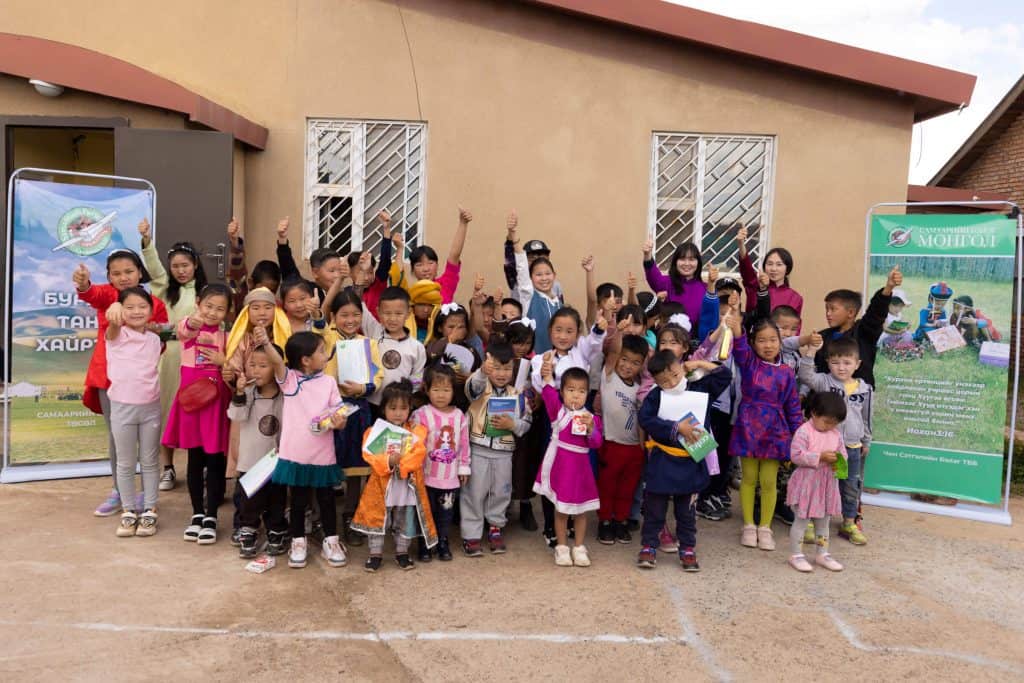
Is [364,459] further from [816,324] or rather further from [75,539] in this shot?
[816,324]

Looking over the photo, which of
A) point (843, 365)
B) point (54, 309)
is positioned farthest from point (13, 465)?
point (843, 365)

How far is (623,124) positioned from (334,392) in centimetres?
380

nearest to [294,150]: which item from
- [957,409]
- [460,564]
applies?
[460,564]

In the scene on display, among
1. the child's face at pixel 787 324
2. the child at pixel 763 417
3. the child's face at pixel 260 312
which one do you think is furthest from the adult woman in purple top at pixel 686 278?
the child's face at pixel 260 312

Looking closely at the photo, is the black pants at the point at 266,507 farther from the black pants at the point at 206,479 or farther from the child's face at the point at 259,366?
the child's face at the point at 259,366

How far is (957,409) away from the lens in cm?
480

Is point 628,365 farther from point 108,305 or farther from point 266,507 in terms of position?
point 108,305

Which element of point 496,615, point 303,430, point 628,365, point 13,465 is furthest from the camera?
point 13,465

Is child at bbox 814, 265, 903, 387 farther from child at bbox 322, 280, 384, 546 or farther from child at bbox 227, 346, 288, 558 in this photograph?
child at bbox 227, 346, 288, 558

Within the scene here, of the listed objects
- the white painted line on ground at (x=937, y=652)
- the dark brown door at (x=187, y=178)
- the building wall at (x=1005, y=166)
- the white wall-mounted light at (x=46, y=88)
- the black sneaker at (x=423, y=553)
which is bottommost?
the white painted line on ground at (x=937, y=652)

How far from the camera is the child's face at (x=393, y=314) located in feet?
12.5

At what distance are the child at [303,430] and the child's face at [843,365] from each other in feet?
8.96

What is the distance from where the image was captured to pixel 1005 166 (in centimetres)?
1184

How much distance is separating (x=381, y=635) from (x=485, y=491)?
1.04m
